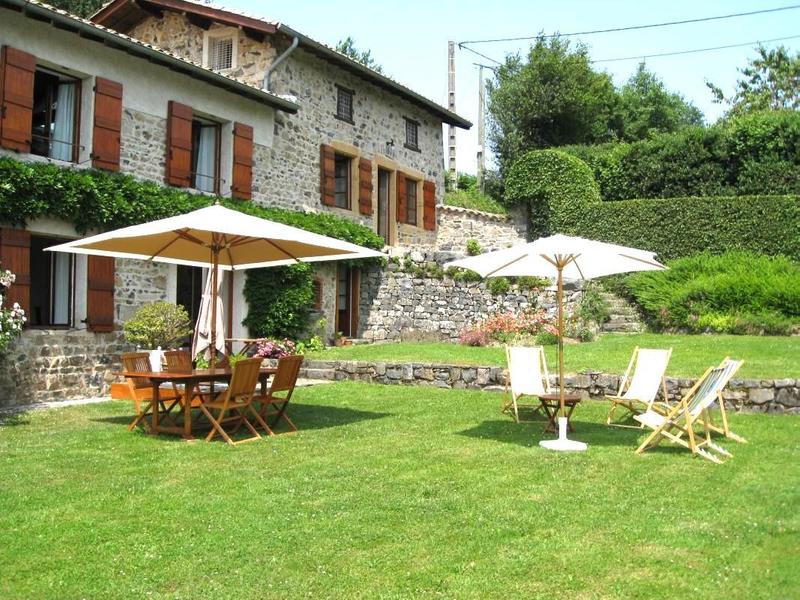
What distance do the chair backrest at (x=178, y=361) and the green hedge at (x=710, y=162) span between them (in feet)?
55.6

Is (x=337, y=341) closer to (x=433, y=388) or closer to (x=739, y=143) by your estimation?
(x=433, y=388)

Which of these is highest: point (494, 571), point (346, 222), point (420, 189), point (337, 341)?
point (420, 189)

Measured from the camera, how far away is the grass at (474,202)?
23.3 m

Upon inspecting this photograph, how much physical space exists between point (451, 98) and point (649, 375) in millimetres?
19932

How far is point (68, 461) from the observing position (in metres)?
6.33

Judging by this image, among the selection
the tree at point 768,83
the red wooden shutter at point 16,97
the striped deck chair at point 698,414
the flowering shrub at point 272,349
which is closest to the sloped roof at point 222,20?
the red wooden shutter at point 16,97

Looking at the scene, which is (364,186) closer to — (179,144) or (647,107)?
(179,144)

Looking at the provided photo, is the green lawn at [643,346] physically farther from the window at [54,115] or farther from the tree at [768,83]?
the tree at [768,83]

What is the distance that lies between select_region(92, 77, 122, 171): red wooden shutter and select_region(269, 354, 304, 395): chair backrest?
5.57m

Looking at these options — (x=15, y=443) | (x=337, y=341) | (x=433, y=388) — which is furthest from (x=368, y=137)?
(x=15, y=443)

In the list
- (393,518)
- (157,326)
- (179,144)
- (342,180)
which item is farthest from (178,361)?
(342,180)

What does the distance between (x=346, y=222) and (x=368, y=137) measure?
2764 mm

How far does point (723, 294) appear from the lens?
15562 millimetres

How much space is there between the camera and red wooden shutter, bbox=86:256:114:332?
11.3 meters
